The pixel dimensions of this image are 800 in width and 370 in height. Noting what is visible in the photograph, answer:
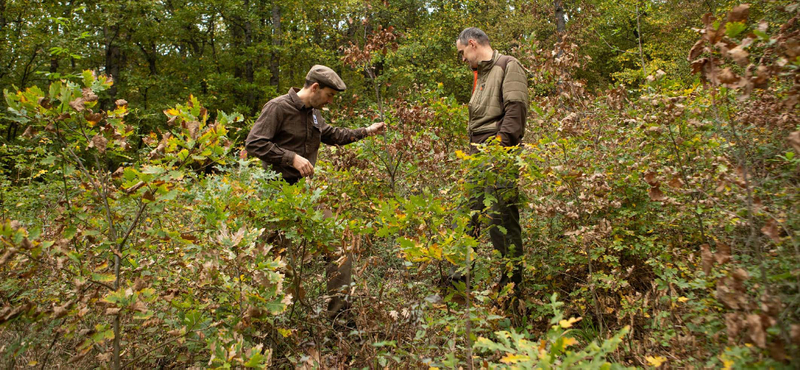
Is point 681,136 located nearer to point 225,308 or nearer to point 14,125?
point 225,308

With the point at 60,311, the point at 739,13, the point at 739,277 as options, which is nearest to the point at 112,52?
the point at 60,311

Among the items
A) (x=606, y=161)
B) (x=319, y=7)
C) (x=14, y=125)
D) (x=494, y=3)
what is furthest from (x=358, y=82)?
(x=606, y=161)

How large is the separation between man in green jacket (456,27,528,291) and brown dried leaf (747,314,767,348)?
174 cm

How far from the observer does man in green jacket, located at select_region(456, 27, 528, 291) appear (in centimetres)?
320

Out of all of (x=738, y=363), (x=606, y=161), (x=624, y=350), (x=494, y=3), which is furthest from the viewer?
(x=494, y=3)

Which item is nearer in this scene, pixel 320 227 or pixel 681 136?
pixel 320 227

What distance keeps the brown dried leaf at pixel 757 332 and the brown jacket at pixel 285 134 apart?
2732 mm

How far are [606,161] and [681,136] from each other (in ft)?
1.68

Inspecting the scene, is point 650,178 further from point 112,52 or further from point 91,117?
point 112,52

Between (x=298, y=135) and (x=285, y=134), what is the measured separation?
106mm

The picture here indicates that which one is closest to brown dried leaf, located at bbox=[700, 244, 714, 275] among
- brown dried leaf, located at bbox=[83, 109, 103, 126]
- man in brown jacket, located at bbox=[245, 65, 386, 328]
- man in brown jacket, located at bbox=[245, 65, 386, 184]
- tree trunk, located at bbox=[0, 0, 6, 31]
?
man in brown jacket, located at bbox=[245, 65, 386, 328]

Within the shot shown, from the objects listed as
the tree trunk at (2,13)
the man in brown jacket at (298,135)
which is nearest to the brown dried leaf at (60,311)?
the man in brown jacket at (298,135)

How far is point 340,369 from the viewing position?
95.0 inches

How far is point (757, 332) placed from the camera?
4.07 ft
